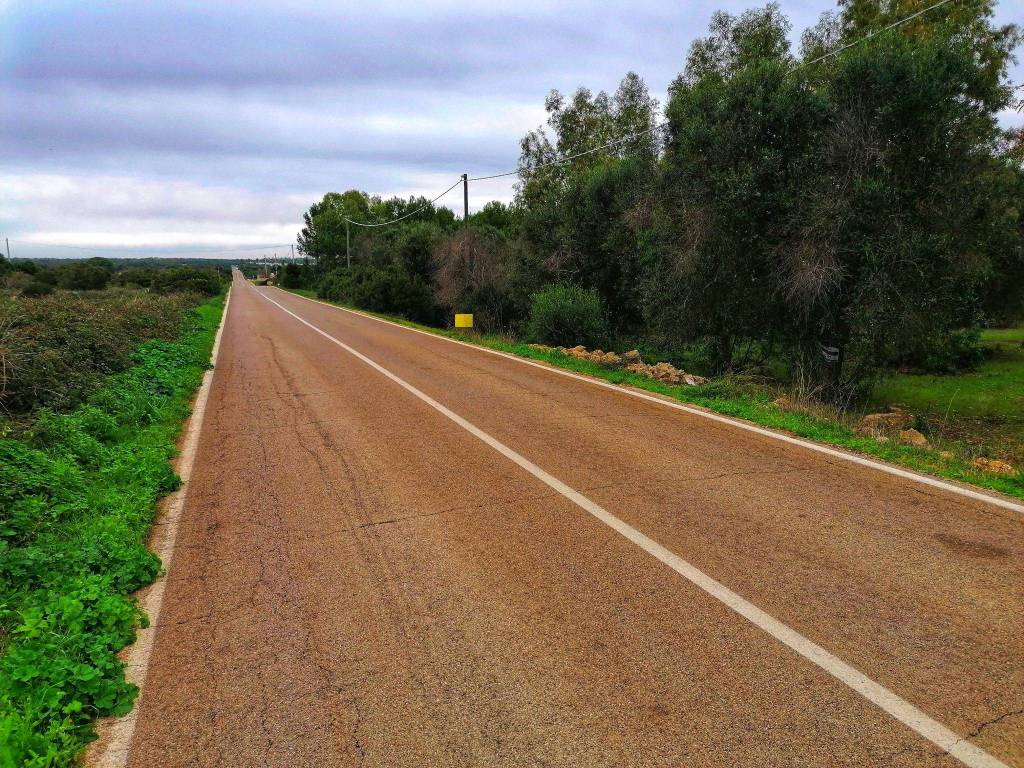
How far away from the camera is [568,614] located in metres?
3.64

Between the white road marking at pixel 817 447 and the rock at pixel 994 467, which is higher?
the white road marking at pixel 817 447

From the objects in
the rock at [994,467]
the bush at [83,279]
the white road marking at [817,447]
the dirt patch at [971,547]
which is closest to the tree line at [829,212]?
the white road marking at [817,447]

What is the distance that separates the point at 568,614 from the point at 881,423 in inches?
347

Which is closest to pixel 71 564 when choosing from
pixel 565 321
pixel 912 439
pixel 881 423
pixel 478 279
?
pixel 912 439

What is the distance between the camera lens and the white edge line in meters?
2.73

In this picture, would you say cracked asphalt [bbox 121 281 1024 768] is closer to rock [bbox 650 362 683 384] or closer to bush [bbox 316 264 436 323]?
rock [bbox 650 362 683 384]

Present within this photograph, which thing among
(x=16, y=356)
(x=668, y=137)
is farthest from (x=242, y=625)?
(x=668, y=137)

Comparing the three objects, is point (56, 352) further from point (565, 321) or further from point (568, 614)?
point (565, 321)

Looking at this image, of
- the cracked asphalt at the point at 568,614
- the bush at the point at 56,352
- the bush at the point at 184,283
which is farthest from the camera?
the bush at the point at 184,283

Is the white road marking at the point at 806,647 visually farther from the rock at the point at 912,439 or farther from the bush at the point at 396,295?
the bush at the point at 396,295

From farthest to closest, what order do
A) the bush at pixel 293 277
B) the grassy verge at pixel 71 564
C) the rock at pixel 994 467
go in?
the bush at pixel 293 277 < the rock at pixel 994 467 < the grassy verge at pixel 71 564

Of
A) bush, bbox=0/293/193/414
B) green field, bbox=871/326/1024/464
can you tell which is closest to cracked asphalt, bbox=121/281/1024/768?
bush, bbox=0/293/193/414

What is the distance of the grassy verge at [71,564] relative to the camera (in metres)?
2.86

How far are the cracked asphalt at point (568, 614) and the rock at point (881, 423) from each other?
1.72 meters
